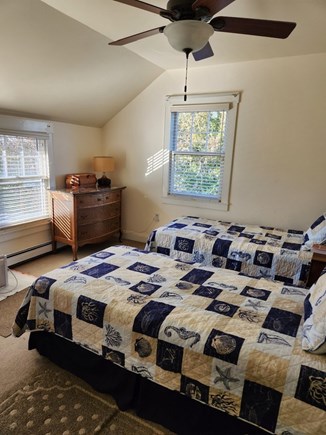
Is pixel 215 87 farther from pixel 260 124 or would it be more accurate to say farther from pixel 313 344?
pixel 313 344

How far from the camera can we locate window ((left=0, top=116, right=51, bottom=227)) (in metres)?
3.27

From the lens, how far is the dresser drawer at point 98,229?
374 cm

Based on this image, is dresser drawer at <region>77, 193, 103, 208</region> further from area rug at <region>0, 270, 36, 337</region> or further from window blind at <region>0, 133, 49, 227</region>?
area rug at <region>0, 270, 36, 337</region>

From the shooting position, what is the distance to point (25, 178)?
351cm

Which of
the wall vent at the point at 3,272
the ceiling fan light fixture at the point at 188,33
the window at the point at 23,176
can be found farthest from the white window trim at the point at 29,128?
the ceiling fan light fixture at the point at 188,33

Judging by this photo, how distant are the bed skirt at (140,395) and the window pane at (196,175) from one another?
2756 mm

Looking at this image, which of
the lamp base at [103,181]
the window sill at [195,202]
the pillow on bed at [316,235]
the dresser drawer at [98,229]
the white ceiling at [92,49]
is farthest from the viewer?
the lamp base at [103,181]

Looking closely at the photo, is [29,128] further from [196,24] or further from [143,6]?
[196,24]

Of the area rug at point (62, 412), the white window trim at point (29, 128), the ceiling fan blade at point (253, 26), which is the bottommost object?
the area rug at point (62, 412)

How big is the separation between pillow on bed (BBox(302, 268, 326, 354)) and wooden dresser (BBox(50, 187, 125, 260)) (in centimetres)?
286

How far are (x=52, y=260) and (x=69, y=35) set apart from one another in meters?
2.61

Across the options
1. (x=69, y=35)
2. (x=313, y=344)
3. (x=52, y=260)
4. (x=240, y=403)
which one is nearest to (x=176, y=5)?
(x=69, y=35)

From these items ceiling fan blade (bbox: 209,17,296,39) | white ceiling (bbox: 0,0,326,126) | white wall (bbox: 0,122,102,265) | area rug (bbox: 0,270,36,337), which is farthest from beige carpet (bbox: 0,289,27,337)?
ceiling fan blade (bbox: 209,17,296,39)

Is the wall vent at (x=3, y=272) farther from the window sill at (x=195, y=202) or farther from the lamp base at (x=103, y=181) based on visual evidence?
the window sill at (x=195, y=202)
